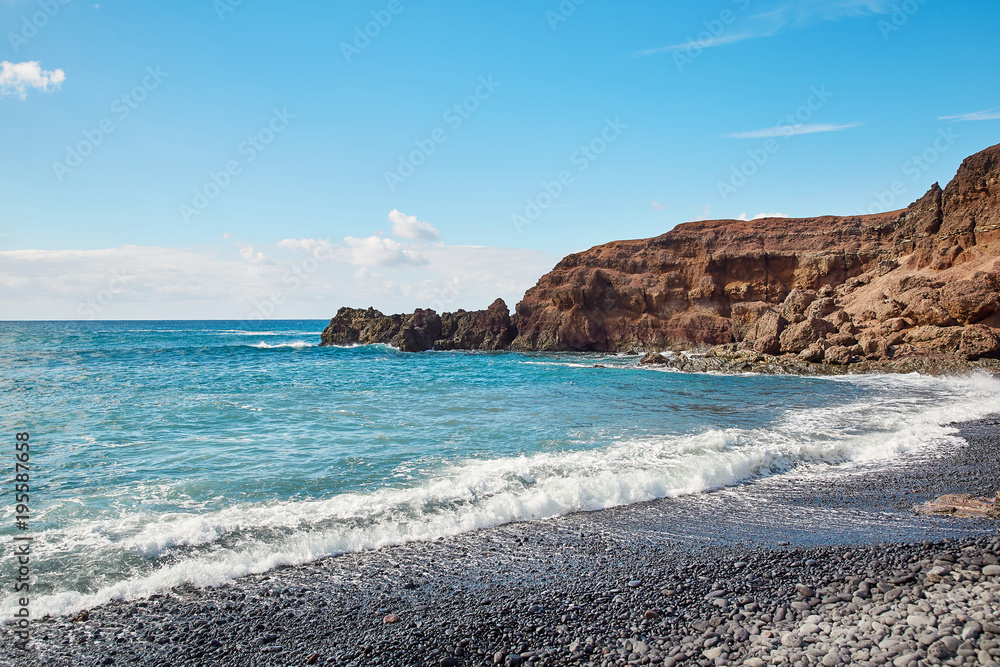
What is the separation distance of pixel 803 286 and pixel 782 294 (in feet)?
5.91

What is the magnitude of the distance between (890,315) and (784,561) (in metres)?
30.4

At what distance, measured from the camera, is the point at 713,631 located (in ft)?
15.0

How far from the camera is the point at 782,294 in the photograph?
4731 cm

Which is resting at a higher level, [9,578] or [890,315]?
[890,315]

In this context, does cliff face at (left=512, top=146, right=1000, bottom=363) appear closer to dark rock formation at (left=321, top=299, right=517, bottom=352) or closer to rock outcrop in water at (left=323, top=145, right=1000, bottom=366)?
rock outcrop in water at (left=323, top=145, right=1000, bottom=366)

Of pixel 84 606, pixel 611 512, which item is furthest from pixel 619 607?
pixel 84 606

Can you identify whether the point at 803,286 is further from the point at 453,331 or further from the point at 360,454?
the point at 360,454

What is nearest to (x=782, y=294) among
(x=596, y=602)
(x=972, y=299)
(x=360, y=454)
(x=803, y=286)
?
(x=803, y=286)

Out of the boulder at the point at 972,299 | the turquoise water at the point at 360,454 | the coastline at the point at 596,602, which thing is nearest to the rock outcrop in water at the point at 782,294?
the boulder at the point at 972,299

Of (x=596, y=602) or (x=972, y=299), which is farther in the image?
(x=972, y=299)

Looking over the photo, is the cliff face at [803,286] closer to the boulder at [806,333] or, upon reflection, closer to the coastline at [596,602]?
the boulder at [806,333]

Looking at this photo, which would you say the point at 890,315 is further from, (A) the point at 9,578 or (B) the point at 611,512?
(A) the point at 9,578

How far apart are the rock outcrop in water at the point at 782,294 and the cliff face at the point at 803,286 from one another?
0.09m

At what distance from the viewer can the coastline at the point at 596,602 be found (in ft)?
14.4
